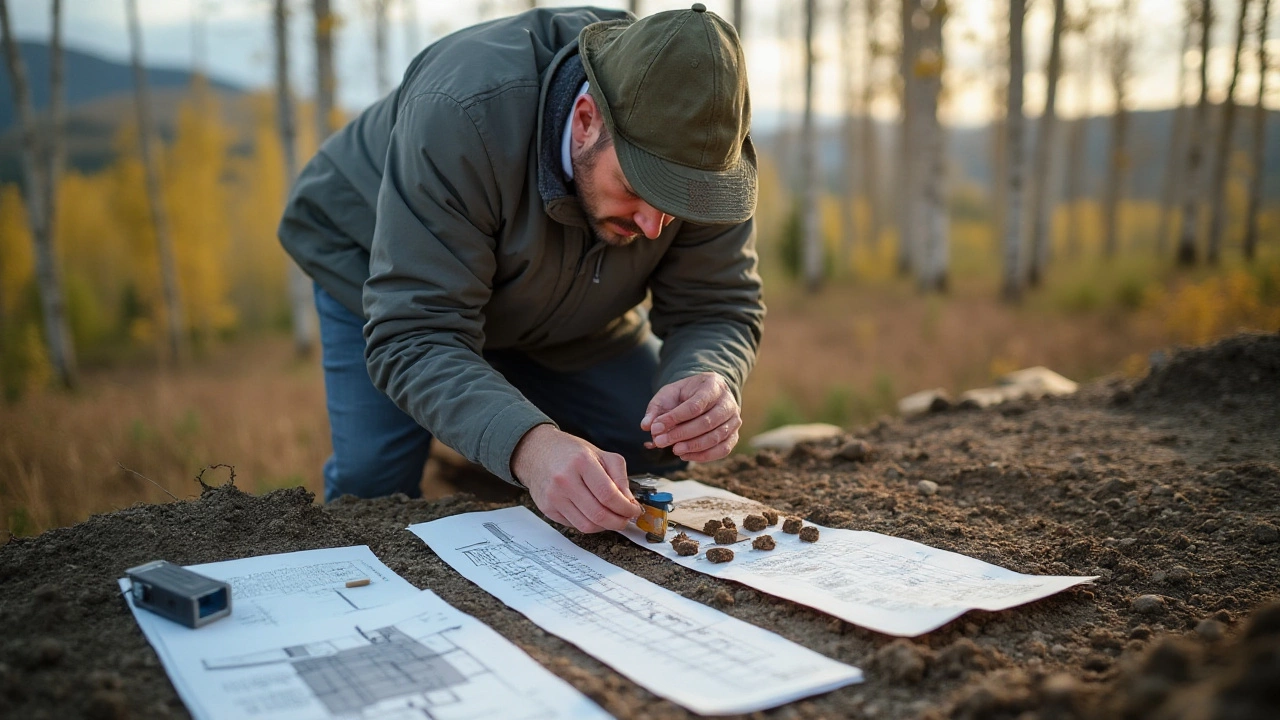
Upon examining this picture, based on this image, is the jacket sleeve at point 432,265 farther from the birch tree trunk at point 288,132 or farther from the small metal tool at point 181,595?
the birch tree trunk at point 288,132

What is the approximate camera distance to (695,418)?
2.13 metres

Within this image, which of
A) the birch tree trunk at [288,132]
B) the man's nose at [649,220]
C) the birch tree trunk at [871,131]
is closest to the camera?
the man's nose at [649,220]

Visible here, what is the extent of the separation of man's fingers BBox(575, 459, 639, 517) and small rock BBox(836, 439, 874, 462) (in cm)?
129

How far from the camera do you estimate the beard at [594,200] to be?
7.13 ft

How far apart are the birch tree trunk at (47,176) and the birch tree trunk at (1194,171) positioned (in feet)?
50.7

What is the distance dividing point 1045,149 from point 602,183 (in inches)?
558

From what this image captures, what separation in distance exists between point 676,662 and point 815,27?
12.9 metres

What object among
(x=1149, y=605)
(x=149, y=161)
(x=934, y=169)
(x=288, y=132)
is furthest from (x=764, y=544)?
(x=149, y=161)

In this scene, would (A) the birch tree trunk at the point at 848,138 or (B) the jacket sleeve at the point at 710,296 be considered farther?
(A) the birch tree trunk at the point at 848,138

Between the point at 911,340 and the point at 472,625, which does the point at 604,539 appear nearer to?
the point at 472,625

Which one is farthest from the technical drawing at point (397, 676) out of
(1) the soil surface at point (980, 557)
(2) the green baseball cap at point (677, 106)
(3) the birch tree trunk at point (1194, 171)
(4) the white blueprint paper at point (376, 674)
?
(3) the birch tree trunk at point (1194, 171)

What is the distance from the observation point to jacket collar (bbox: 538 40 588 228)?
7.45 ft

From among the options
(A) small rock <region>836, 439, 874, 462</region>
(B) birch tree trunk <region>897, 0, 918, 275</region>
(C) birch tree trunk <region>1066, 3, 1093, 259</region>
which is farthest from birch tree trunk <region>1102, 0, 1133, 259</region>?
(A) small rock <region>836, 439, 874, 462</region>

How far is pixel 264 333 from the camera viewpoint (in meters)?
18.8
